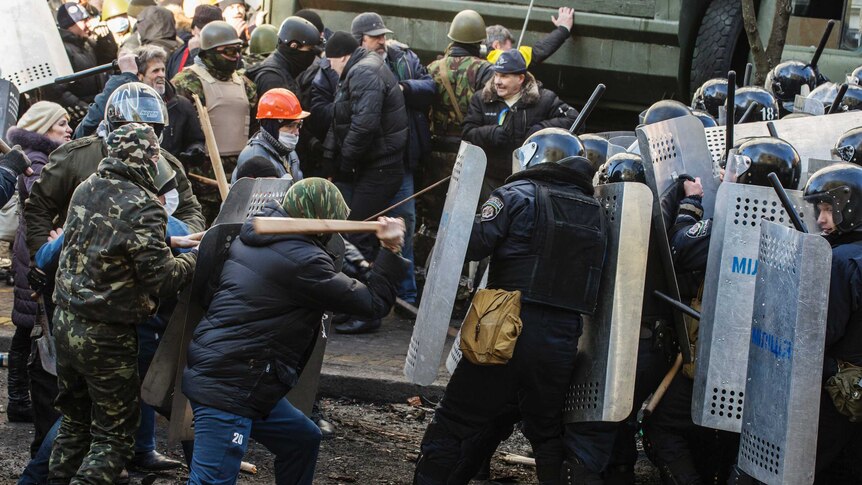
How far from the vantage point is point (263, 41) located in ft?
34.6

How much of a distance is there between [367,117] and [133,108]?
9.89 ft

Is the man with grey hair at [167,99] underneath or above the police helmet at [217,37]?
underneath

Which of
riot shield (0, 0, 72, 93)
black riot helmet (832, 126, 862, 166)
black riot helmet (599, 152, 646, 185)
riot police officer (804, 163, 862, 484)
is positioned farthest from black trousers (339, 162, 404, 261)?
riot police officer (804, 163, 862, 484)

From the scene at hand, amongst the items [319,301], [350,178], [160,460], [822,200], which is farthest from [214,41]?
[822,200]

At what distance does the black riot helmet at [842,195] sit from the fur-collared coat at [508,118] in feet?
12.3

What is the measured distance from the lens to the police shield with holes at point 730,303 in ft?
18.5

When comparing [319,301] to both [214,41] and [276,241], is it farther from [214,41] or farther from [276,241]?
[214,41]

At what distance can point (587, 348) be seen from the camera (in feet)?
19.4

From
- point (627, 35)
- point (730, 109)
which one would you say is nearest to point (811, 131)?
point (730, 109)

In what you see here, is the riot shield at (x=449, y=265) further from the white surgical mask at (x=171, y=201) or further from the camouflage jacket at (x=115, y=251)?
the white surgical mask at (x=171, y=201)

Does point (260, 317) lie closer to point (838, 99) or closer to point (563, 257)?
point (563, 257)

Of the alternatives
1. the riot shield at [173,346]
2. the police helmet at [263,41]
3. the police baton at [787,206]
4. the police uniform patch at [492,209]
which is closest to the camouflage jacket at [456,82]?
the police helmet at [263,41]

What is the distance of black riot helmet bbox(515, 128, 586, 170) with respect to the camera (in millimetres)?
6090

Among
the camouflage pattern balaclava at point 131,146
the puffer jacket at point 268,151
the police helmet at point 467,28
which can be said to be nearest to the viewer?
the camouflage pattern balaclava at point 131,146
